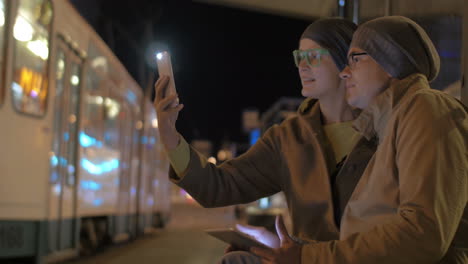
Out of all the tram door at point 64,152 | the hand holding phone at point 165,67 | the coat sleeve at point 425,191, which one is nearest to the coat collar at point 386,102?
the coat sleeve at point 425,191

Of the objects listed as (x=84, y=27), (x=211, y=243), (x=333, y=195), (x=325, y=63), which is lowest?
(x=211, y=243)

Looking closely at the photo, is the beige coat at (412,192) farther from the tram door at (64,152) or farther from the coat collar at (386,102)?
the tram door at (64,152)

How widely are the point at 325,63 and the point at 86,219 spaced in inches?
297

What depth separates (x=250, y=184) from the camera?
114 inches

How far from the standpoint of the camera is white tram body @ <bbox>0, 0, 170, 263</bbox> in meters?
6.23

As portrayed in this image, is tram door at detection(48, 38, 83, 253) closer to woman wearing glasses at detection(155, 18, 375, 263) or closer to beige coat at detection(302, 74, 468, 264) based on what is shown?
woman wearing glasses at detection(155, 18, 375, 263)

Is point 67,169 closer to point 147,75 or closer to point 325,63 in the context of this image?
point 325,63

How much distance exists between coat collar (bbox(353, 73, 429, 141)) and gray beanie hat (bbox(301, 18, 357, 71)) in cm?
74

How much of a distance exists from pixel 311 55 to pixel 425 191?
1.23m

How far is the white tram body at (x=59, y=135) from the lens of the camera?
20.5ft

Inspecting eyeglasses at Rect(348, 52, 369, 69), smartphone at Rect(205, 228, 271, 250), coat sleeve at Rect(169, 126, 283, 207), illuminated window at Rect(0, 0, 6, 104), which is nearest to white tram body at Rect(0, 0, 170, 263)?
illuminated window at Rect(0, 0, 6, 104)

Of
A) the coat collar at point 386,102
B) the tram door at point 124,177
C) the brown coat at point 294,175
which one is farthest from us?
the tram door at point 124,177

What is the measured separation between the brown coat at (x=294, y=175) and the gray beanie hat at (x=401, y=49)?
37 cm

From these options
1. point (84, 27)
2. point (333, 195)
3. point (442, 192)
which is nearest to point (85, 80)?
point (84, 27)
